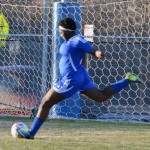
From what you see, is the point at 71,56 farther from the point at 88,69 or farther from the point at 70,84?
the point at 88,69

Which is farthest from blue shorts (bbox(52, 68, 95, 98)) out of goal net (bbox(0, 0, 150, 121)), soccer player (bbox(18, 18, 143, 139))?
goal net (bbox(0, 0, 150, 121))

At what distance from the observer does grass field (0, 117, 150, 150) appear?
31.0 ft

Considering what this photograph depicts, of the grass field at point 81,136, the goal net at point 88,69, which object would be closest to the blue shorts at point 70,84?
the grass field at point 81,136

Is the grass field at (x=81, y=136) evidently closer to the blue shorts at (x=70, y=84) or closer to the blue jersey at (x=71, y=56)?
the blue shorts at (x=70, y=84)

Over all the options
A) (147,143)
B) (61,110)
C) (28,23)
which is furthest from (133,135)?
(28,23)

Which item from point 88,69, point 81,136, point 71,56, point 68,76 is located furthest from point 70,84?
point 88,69

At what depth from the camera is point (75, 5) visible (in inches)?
564

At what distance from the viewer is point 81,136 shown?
10805mm

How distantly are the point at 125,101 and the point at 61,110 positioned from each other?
1309 millimetres

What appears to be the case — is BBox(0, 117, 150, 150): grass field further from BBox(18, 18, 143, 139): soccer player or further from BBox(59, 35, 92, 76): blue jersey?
BBox(59, 35, 92, 76): blue jersey

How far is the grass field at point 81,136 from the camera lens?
372 inches

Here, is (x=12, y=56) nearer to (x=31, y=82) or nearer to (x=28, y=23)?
(x=31, y=82)

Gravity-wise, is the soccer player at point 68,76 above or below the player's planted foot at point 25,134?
above

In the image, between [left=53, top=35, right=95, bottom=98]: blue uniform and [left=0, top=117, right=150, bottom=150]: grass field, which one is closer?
[left=0, top=117, right=150, bottom=150]: grass field
